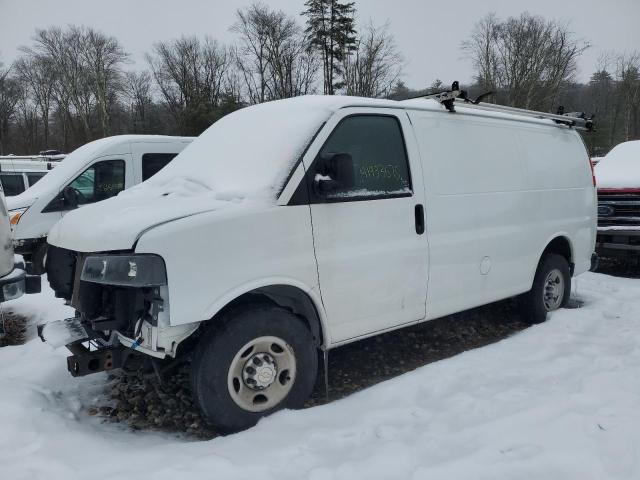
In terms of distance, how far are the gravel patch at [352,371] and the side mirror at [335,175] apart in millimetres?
1604

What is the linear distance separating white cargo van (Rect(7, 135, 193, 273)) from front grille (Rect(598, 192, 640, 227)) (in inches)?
291

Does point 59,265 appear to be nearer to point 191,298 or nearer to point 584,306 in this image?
point 191,298

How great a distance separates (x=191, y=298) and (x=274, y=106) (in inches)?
71.3

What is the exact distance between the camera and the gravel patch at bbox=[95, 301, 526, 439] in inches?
132

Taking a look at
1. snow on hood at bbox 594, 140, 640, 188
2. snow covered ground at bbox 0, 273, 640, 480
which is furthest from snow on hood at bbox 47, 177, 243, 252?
snow on hood at bbox 594, 140, 640, 188

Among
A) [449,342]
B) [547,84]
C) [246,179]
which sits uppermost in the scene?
[547,84]

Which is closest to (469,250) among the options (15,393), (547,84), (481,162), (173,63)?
(481,162)

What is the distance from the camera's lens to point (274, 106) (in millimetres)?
3824

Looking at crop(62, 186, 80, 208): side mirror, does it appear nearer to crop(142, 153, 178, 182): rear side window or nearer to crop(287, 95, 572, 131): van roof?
crop(142, 153, 178, 182): rear side window

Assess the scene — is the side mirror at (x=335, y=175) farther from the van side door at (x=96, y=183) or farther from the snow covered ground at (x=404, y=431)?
the van side door at (x=96, y=183)

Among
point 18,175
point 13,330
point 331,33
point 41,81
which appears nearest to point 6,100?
point 41,81

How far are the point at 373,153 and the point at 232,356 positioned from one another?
1772 mm

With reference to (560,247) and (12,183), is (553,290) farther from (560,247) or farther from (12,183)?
(12,183)

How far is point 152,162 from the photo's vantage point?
875 centimetres
